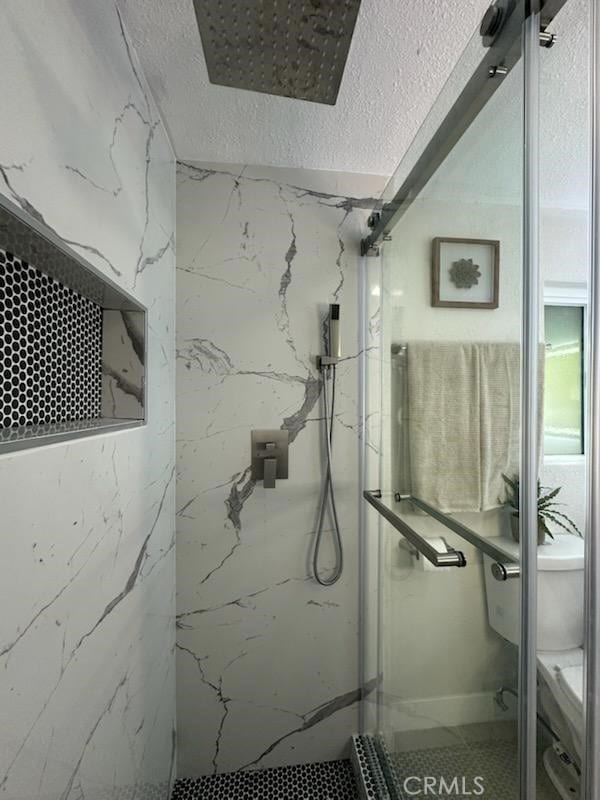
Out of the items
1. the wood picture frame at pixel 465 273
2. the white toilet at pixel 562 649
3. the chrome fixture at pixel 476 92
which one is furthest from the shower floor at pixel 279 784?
the chrome fixture at pixel 476 92

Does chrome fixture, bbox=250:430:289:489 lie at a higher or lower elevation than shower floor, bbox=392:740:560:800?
higher

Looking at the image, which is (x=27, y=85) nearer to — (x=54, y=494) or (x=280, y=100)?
(x=54, y=494)

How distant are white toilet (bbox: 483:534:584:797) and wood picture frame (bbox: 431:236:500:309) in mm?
435

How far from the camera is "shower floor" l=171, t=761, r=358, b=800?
1295 millimetres

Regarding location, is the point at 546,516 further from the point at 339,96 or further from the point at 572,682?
the point at 339,96

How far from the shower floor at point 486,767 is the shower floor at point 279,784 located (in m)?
0.51

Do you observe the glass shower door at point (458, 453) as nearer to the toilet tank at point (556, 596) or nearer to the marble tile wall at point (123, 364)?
the toilet tank at point (556, 596)

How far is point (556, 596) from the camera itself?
0.55m

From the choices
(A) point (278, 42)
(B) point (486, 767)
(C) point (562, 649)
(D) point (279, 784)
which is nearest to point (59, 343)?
(A) point (278, 42)

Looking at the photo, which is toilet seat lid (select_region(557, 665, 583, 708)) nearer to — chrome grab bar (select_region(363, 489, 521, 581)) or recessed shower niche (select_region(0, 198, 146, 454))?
chrome grab bar (select_region(363, 489, 521, 581))

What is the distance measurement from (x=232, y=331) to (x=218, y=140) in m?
0.63

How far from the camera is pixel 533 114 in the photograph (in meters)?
0.60

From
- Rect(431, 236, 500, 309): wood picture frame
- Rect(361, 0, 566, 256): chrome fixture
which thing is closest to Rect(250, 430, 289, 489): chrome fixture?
Rect(431, 236, 500, 309): wood picture frame

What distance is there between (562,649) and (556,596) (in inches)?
2.7
